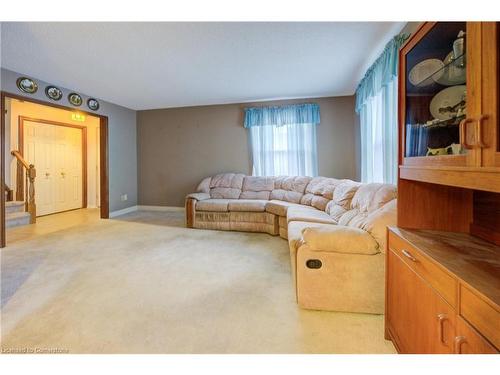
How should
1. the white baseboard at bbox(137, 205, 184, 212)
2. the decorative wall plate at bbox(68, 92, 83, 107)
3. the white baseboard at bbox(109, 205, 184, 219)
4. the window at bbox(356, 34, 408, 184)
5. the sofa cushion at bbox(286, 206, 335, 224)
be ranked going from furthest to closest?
the white baseboard at bbox(137, 205, 184, 212)
the white baseboard at bbox(109, 205, 184, 219)
the decorative wall plate at bbox(68, 92, 83, 107)
the sofa cushion at bbox(286, 206, 335, 224)
the window at bbox(356, 34, 408, 184)

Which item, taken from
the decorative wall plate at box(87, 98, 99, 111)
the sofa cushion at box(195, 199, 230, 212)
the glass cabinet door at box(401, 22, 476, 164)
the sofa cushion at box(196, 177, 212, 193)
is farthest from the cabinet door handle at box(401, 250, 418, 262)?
the decorative wall plate at box(87, 98, 99, 111)

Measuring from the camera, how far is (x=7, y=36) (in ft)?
8.02

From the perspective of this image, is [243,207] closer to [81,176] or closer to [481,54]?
[481,54]

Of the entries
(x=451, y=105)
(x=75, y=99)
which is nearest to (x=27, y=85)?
(x=75, y=99)

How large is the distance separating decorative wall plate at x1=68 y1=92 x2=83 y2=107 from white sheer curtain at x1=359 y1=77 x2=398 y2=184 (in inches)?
185

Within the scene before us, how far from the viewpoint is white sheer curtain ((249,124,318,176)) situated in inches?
185

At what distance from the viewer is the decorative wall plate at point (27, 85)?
134 inches

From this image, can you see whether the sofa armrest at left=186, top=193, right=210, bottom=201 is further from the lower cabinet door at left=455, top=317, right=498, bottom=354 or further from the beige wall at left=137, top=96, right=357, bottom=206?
the lower cabinet door at left=455, top=317, right=498, bottom=354

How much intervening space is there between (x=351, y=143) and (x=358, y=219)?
9.08 feet

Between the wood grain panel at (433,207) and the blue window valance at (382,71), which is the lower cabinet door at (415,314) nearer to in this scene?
the wood grain panel at (433,207)

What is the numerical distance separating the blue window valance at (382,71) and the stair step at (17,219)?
6095 millimetres

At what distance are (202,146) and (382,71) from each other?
3693 mm

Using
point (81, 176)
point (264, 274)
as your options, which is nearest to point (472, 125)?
point (264, 274)

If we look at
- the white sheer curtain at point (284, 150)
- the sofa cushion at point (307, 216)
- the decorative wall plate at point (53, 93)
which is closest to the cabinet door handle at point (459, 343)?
the sofa cushion at point (307, 216)
